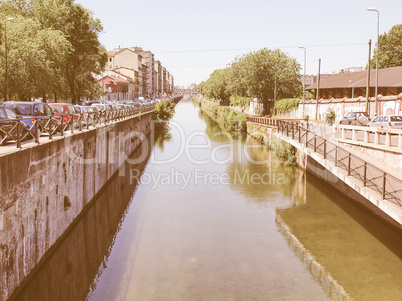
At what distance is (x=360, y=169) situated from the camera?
52.4 feet

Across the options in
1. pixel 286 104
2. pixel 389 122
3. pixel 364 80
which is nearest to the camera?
pixel 389 122

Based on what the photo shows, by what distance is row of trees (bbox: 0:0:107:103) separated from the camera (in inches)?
1114

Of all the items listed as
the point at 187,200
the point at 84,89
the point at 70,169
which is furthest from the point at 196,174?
the point at 84,89

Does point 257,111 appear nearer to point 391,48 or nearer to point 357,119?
point 391,48

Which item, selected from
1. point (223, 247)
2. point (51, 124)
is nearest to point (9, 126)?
point (51, 124)

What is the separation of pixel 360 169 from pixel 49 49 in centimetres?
2651

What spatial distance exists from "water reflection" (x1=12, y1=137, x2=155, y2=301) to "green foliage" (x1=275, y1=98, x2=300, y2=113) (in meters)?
37.4

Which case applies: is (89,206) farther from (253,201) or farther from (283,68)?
(283,68)

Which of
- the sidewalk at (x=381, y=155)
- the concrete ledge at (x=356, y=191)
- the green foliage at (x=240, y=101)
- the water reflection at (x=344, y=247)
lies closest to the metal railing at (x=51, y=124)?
the water reflection at (x=344, y=247)

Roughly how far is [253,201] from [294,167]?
9991 mm

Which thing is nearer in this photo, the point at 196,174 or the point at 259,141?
the point at 196,174

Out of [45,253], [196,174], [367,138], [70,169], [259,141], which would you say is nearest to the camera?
[45,253]

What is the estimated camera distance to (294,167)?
3120cm

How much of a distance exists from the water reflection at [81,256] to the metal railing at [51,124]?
4.09 metres
